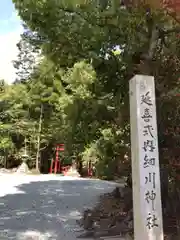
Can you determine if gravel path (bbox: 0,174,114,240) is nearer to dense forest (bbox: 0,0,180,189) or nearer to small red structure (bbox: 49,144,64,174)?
dense forest (bbox: 0,0,180,189)

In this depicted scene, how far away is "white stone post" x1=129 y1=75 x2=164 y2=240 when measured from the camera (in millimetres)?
3430

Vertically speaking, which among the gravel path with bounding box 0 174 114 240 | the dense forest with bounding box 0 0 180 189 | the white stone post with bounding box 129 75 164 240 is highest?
the dense forest with bounding box 0 0 180 189

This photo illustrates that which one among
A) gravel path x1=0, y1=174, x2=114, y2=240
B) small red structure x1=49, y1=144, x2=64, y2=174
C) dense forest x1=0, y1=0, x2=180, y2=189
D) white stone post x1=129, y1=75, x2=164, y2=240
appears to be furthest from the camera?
small red structure x1=49, y1=144, x2=64, y2=174

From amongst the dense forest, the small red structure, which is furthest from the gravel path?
the small red structure

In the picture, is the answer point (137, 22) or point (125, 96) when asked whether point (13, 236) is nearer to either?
point (125, 96)

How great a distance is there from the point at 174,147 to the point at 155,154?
50.2 inches

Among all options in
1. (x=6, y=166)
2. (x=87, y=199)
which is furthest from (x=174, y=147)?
(x=6, y=166)

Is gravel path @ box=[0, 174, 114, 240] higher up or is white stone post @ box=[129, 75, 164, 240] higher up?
white stone post @ box=[129, 75, 164, 240]

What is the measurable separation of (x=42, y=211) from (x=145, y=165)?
3879 mm

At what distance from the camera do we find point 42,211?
22.4 feet

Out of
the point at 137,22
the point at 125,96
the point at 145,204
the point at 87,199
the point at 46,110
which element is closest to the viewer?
the point at 145,204

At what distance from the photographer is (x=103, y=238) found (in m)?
4.91

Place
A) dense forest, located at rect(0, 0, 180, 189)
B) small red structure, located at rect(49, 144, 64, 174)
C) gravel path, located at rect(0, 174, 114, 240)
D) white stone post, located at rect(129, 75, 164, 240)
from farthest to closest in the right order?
small red structure, located at rect(49, 144, 64, 174), gravel path, located at rect(0, 174, 114, 240), dense forest, located at rect(0, 0, 180, 189), white stone post, located at rect(129, 75, 164, 240)

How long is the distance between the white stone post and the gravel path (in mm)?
1852
